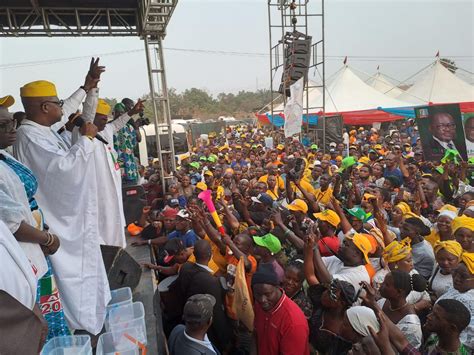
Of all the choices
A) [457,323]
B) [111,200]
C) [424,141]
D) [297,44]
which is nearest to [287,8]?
[297,44]

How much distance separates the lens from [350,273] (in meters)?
2.94

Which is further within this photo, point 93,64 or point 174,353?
point 93,64

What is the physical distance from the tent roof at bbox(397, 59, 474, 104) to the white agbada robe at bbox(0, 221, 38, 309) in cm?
2016

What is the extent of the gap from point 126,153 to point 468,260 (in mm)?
4282

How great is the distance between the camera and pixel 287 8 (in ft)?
35.4

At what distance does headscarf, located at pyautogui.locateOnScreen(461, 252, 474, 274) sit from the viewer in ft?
9.57

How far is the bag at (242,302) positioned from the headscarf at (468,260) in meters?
1.80

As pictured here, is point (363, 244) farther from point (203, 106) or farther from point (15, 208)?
point (203, 106)

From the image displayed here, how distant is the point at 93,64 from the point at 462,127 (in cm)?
654

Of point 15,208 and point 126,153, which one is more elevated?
point 15,208

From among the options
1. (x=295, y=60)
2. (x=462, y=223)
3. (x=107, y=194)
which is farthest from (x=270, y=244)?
(x=295, y=60)

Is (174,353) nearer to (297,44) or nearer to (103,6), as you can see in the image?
(103,6)

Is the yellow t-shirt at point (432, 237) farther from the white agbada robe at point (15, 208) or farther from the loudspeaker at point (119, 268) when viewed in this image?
the white agbada robe at point (15, 208)

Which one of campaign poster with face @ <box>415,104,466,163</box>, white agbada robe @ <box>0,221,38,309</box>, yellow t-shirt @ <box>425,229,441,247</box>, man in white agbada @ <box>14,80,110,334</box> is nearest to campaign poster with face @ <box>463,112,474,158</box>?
campaign poster with face @ <box>415,104,466,163</box>
